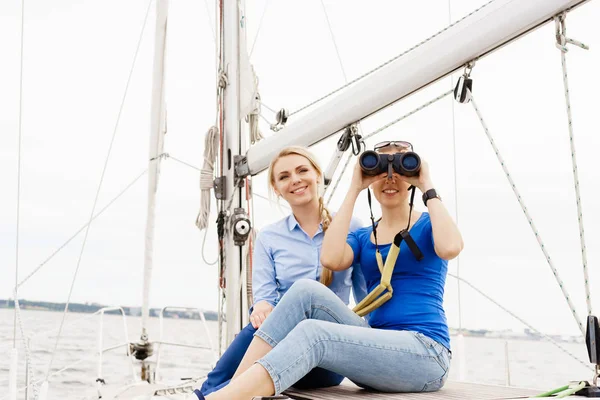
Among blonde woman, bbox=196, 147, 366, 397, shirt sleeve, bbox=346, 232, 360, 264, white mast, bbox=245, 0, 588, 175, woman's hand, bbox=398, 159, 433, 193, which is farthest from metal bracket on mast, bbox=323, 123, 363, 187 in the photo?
woman's hand, bbox=398, 159, 433, 193

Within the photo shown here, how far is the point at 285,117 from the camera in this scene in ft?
11.2

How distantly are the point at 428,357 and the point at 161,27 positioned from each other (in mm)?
2888

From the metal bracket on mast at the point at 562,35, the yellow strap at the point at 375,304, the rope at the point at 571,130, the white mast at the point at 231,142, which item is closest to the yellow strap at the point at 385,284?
the yellow strap at the point at 375,304

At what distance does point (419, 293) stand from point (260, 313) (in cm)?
56

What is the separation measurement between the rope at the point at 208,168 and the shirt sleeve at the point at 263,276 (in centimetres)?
114

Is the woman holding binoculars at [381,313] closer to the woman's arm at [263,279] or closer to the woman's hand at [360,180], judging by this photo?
the woman's hand at [360,180]

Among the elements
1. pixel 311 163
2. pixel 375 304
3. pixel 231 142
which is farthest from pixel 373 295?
pixel 231 142

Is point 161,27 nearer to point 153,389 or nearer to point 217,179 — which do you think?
point 217,179

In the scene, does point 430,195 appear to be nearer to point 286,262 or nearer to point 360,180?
point 360,180

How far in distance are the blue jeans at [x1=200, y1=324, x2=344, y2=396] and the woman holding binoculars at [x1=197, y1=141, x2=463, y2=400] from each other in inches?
8.2

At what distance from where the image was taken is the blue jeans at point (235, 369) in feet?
7.36

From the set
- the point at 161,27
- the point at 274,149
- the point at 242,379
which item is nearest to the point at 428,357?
the point at 242,379

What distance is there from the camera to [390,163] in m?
2.15

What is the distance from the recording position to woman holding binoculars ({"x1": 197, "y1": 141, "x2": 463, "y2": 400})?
1.92 meters
